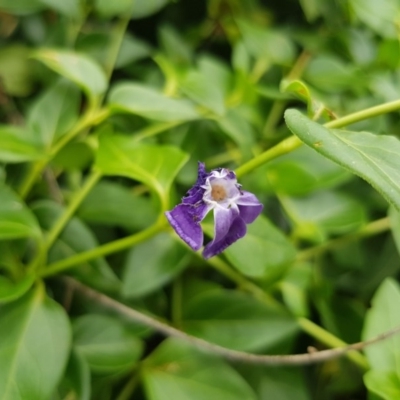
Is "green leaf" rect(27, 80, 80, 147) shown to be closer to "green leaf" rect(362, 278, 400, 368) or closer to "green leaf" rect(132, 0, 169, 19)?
"green leaf" rect(132, 0, 169, 19)

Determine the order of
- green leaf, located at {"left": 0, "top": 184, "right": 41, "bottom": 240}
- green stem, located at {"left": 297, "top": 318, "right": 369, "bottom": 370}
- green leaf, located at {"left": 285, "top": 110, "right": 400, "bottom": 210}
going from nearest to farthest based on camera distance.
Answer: green leaf, located at {"left": 285, "top": 110, "right": 400, "bottom": 210} → green leaf, located at {"left": 0, "top": 184, "right": 41, "bottom": 240} → green stem, located at {"left": 297, "top": 318, "right": 369, "bottom": 370}

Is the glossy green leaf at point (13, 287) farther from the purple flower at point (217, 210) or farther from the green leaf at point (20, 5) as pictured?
the green leaf at point (20, 5)

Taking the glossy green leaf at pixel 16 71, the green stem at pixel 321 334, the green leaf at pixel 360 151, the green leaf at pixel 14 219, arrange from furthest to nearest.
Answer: the glossy green leaf at pixel 16 71
the green stem at pixel 321 334
the green leaf at pixel 14 219
the green leaf at pixel 360 151

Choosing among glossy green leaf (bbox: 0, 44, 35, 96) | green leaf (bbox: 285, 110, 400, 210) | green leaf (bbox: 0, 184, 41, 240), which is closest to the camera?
green leaf (bbox: 285, 110, 400, 210)

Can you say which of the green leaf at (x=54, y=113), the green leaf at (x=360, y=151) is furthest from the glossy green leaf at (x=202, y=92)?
the green leaf at (x=360, y=151)

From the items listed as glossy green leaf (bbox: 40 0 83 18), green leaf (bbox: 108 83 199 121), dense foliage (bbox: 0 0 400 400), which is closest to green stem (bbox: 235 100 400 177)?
dense foliage (bbox: 0 0 400 400)
